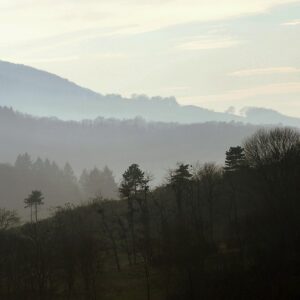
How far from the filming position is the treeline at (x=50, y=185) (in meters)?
157

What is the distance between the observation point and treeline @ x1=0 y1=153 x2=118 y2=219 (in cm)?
15662

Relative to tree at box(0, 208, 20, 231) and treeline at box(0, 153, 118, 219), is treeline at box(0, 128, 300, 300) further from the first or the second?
treeline at box(0, 153, 118, 219)

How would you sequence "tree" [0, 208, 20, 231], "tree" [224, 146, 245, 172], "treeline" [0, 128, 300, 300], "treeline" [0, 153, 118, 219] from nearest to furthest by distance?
"treeline" [0, 128, 300, 300], "tree" [0, 208, 20, 231], "tree" [224, 146, 245, 172], "treeline" [0, 153, 118, 219]

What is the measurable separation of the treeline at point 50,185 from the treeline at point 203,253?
85601 millimetres

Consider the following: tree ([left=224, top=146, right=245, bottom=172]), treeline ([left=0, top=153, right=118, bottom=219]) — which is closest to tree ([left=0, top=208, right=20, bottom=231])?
tree ([left=224, top=146, right=245, bottom=172])

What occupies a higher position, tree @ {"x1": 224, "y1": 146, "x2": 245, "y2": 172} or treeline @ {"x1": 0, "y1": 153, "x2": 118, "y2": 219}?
treeline @ {"x1": 0, "y1": 153, "x2": 118, "y2": 219}

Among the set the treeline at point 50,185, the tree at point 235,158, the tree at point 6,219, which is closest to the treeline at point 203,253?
the tree at point 235,158

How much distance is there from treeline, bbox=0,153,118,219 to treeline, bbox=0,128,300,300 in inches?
3370

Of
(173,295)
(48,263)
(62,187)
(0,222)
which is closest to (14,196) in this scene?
(62,187)

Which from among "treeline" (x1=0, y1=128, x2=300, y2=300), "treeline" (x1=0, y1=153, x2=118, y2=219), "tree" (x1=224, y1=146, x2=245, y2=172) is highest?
"treeline" (x1=0, y1=153, x2=118, y2=219)

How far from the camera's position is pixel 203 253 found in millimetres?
45156

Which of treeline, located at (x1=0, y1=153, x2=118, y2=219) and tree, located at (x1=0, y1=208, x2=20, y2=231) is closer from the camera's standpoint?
tree, located at (x1=0, y1=208, x2=20, y2=231)

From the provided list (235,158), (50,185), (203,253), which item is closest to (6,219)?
(235,158)

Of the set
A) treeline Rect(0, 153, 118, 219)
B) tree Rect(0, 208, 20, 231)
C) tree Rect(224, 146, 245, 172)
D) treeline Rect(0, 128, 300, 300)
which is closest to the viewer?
treeline Rect(0, 128, 300, 300)
